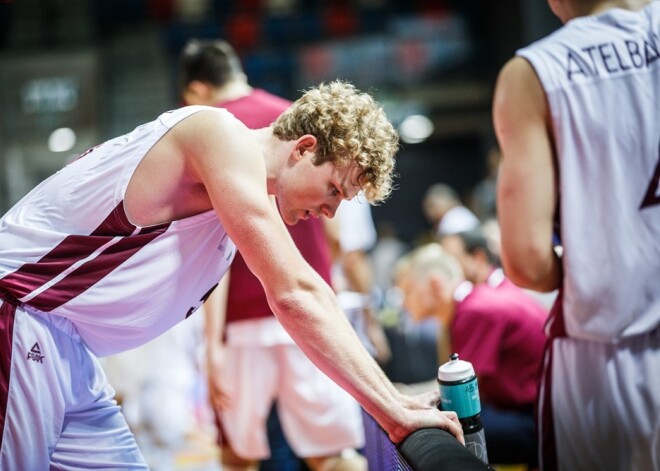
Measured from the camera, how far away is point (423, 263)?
14.3 ft

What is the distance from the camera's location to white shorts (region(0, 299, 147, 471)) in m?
1.90

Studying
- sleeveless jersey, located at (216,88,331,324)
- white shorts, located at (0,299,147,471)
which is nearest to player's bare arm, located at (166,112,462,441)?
white shorts, located at (0,299,147,471)

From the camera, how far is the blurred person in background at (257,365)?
344 cm

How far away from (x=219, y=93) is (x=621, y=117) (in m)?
2.23

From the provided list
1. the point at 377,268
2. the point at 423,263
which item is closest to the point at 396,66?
the point at 377,268

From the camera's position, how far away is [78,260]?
197 centimetres

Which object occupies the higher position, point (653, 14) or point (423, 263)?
point (653, 14)

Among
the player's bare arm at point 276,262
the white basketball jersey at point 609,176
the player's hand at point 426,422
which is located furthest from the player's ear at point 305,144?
the player's hand at point 426,422

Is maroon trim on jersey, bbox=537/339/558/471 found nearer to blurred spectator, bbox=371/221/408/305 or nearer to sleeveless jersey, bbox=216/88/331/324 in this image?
sleeveless jersey, bbox=216/88/331/324

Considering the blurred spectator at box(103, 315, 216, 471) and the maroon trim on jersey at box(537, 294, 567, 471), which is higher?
the maroon trim on jersey at box(537, 294, 567, 471)

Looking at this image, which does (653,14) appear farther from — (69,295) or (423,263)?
(423,263)

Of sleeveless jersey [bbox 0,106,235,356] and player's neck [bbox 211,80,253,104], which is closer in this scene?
sleeveless jersey [bbox 0,106,235,356]

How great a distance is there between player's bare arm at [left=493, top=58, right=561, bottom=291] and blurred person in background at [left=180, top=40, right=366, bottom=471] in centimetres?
170

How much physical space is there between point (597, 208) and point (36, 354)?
4.51ft
